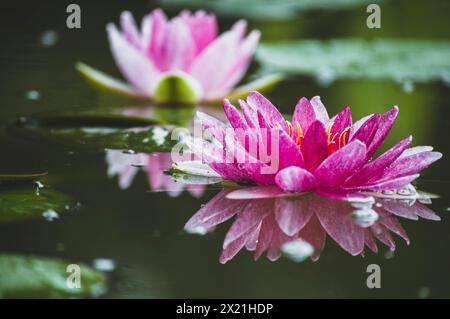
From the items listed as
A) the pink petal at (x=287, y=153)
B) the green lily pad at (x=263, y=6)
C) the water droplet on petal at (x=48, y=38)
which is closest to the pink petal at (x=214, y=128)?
the pink petal at (x=287, y=153)

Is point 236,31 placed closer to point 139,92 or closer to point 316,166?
point 139,92

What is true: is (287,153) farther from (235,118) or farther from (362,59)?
(362,59)

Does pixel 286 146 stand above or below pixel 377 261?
above

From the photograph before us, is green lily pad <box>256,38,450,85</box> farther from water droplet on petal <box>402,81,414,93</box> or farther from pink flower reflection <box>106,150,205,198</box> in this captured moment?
pink flower reflection <box>106,150,205,198</box>

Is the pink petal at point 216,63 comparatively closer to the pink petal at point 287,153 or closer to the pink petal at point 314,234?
the pink petal at point 287,153

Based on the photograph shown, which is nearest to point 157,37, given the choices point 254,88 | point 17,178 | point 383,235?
point 254,88
